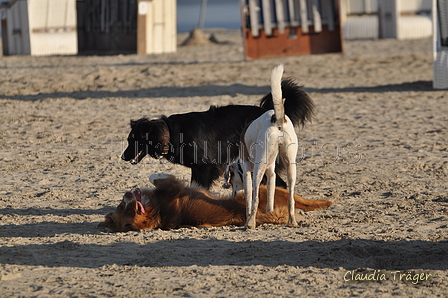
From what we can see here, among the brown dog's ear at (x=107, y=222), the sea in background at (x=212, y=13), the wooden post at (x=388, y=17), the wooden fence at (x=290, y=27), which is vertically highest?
the sea in background at (x=212, y=13)

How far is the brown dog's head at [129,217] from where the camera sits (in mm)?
4594

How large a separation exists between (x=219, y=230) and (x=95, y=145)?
11.9ft

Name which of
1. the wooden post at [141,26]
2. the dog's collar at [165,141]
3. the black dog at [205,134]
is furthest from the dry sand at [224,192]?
the wooden post at [141,26]

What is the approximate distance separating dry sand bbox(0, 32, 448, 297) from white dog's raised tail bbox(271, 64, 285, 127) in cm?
89

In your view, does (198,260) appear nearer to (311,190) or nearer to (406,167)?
(311,190)

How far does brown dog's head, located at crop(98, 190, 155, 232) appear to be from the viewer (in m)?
4.59

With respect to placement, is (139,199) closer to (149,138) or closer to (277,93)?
(149,138)

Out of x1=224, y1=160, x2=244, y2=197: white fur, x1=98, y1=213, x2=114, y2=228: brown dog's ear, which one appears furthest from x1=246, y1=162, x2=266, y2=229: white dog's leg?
x1=98, y1=213, x2=114, y2=228: brown dog's ear

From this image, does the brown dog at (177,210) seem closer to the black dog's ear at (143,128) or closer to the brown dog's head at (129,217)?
the brown dog's head at (129,217)

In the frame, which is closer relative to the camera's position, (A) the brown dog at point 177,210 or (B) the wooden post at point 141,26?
(A) the brown dog at point 177,210

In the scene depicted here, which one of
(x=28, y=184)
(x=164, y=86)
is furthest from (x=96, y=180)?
(x=164, y=86)

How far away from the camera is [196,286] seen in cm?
347

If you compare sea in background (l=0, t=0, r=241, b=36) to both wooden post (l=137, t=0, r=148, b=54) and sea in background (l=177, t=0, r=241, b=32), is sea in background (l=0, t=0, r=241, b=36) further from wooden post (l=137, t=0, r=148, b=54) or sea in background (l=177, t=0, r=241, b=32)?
wooden post (l=137, t=0, r=148, b=54)

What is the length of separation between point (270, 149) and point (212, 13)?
34.1 metres
